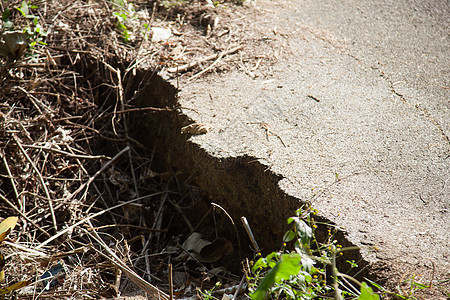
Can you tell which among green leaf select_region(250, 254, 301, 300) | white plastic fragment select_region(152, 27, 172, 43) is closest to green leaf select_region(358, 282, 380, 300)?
green leaf select_region(250, 254, 301, 300)

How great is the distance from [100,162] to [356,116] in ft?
5.24

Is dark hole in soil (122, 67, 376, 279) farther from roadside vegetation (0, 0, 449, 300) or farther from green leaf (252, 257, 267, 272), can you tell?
green leaf (252, 257, 267, 272)

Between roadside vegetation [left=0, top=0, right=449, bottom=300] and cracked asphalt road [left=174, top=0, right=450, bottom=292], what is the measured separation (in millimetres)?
259

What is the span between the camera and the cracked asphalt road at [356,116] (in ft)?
6.24

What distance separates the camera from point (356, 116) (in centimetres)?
246

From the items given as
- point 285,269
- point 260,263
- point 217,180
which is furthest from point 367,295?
point 217,180

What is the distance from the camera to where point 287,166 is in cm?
213

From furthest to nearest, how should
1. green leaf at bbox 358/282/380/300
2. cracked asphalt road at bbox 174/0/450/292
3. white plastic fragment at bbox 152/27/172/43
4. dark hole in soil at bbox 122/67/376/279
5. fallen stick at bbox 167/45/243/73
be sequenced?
white plastic fragment at bbox 152/27/172/43, fallen stick at bbox 167/45/243/73, dark hole in soil at bbox 122/67/376/279, cracked asphalt road at bbox 174/0/450/292, green leaf at bbox 358/282/380/300

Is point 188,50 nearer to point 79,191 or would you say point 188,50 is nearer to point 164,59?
point 164,59

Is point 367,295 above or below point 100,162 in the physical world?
above

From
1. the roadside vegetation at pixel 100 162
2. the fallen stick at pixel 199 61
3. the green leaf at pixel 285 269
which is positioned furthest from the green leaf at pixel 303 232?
the fallen stick at pixel 199 61

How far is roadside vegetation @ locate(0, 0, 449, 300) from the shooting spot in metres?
2.16

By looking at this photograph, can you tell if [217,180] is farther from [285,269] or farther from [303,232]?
[285,269]

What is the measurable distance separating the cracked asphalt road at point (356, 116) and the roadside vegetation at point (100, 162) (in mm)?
259
